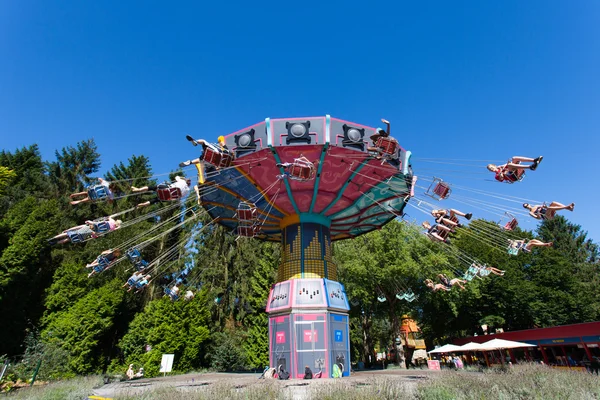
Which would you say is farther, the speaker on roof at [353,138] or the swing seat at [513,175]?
the speaker on roof at [353,138]

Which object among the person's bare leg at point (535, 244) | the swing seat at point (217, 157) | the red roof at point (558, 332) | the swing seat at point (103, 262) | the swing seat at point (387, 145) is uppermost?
the swing seat at point (387, 145)

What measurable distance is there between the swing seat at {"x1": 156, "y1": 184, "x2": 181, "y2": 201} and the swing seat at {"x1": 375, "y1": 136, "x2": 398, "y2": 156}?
8340 millimetres

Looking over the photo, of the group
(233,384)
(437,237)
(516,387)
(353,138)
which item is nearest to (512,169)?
(437,237)

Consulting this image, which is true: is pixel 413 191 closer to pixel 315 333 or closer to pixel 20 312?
pixel 315 333

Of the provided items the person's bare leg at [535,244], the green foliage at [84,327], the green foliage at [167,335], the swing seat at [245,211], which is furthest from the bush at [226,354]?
the person's bare leg at [535,244]

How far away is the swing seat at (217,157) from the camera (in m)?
15.3

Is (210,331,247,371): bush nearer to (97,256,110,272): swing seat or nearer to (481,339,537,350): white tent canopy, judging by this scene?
(97,256,110,272): swing seat

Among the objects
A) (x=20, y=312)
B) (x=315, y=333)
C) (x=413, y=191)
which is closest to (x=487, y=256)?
(x=413, y=191)

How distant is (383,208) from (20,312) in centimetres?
2559

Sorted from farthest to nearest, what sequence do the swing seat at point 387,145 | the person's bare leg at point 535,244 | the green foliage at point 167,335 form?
the green foliage at point 167,335 → the swing seat at point 387,145 → the person's bare leg at point 535,244

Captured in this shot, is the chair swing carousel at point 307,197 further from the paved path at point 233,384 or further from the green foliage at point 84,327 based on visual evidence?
the green foliage at point 84,327

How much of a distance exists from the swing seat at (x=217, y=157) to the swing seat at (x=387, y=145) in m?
6.26

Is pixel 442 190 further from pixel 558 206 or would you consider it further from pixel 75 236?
pixel 75 236

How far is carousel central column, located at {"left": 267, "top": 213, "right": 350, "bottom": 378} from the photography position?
1816 cm
